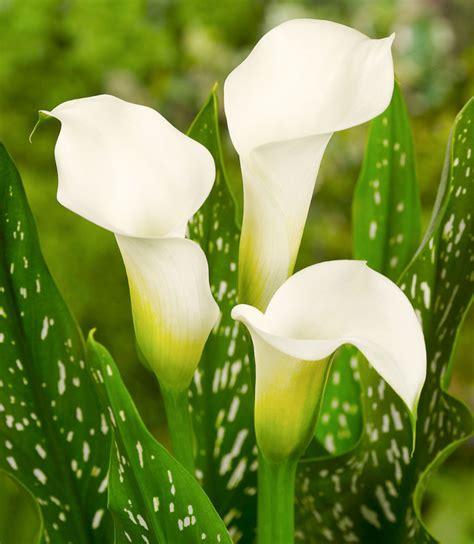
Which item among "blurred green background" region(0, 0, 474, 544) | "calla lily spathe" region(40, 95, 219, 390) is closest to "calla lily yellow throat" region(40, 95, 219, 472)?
"calla lily spathe" region(40, 95, 219, 390)

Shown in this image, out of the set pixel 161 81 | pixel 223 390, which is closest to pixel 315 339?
pixel 223 390

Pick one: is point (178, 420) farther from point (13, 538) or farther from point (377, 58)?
point (13, 538)

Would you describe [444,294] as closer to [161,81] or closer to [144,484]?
[144,484]

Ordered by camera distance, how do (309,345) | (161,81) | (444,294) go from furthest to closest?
(161,81) < (444,294) < (309,345)

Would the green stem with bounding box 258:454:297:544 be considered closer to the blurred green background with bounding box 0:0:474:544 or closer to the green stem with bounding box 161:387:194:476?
the green stem with bounding box 161:387:194:476

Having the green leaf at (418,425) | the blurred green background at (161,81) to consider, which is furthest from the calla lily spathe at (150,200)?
the blurred green background at (161,81)

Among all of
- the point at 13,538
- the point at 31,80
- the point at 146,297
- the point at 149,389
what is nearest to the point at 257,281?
the point at 146,297

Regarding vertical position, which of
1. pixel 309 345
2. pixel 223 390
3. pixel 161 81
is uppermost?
pixel 309 345
